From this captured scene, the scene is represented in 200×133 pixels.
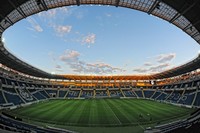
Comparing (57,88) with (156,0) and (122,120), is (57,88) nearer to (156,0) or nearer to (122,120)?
(122,120)

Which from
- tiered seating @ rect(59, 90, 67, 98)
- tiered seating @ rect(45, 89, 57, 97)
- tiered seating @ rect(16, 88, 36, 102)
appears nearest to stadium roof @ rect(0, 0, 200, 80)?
tiered seating @ rect(16, 88, 36, 102)

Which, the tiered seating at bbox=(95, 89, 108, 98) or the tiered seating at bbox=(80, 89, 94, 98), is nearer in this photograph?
the tiered seating at bbox=(80, 89, 94, 98)

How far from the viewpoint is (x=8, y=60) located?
5034cm

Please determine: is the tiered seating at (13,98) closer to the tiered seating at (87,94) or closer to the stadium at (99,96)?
the stadium at (99,96)

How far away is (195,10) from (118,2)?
9.68 m

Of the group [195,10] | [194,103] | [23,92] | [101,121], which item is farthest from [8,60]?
[194,103]

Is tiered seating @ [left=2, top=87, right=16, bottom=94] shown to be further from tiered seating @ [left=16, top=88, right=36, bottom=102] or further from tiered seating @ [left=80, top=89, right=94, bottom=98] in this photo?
tiered seating @ [left=80, top=89, right=94, bottom=98]

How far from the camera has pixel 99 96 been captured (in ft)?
287

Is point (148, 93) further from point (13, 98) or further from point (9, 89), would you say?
point (9, 89)

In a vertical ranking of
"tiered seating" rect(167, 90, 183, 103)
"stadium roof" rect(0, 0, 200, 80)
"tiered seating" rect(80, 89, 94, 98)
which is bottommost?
"tiered seating" rect(167, 90, 183, 103)

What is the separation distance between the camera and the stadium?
2270cm

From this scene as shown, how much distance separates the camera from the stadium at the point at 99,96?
74.5 feet

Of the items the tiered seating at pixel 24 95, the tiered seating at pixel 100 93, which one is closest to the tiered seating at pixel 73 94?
the tiered seating at pixel 100 93

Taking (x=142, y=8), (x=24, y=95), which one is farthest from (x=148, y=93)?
(x=142, y=8)
